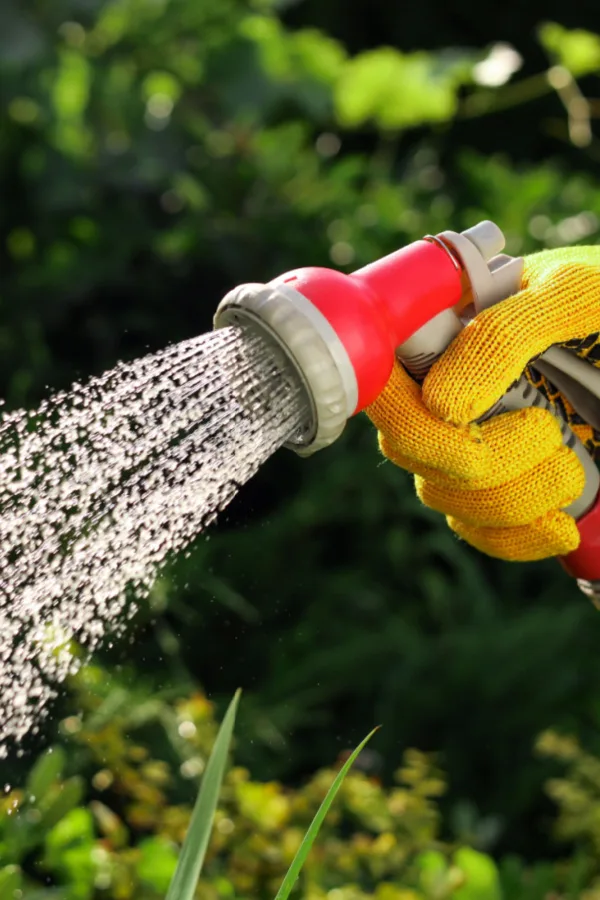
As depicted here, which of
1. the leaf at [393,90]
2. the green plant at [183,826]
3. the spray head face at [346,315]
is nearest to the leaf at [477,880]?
the green plant at [183,826]

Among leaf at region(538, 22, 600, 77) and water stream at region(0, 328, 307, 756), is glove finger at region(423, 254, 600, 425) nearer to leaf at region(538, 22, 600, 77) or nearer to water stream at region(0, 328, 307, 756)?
water stream at region(0, 328, 307, 756)

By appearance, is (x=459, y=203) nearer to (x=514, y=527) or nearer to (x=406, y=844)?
(x=406, y=844)

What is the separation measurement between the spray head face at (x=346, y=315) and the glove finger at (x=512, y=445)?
0.35 ft

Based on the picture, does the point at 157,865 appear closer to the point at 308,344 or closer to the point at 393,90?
the point at 308,344

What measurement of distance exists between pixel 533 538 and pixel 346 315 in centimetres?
33

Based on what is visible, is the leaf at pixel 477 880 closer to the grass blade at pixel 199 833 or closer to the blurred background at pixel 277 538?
the blurred background at pixel 277 538

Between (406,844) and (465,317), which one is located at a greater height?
(465,317)

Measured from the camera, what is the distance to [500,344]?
0.92m

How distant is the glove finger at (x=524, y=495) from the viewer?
1.00 m

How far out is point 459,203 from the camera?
2857 mm

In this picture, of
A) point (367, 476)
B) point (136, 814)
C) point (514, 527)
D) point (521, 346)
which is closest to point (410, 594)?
point (367, 476)

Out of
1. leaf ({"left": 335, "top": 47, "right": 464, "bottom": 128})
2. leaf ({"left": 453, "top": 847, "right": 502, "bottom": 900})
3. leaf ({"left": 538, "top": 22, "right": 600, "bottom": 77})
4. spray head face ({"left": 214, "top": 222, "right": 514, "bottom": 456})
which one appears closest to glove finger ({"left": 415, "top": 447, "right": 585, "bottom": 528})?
spray head face ({"left": 214, "top": 222, "right": 514, "bottom": 456})

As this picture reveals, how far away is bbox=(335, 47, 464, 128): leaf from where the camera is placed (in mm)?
2799

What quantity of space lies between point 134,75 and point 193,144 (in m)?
0.31
